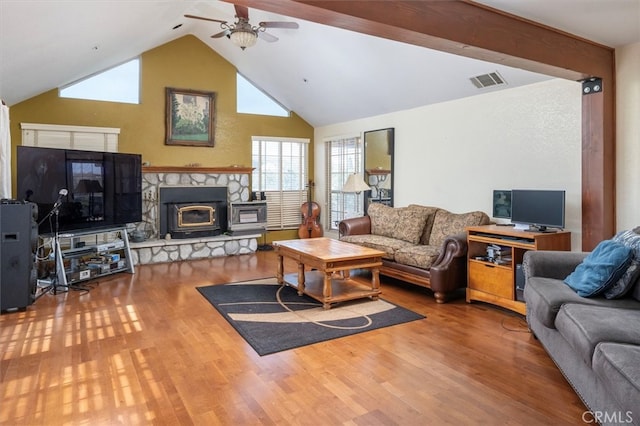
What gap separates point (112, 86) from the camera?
663 centimetres

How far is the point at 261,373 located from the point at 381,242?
2.93 meters

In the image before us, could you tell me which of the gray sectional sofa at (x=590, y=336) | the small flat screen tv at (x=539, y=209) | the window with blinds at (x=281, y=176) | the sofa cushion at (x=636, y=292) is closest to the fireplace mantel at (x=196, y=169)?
the window with blinds at (x=281, y=176)

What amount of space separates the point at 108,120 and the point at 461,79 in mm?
5454

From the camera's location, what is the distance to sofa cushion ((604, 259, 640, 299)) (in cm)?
258

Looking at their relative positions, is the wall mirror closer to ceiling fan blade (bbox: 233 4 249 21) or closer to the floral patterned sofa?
the floral patterned sofa

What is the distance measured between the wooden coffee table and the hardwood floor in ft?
1.99

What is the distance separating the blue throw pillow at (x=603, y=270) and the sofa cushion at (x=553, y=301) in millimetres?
58

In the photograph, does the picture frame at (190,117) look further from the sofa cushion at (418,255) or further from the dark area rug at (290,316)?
the sofa cushion at (418,255)

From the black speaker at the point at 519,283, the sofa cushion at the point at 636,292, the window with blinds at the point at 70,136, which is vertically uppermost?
the window with blinds at the point at 70,136

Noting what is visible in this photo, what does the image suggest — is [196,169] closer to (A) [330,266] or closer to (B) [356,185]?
(B) [356,185]

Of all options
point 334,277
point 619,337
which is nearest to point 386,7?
point 619,337

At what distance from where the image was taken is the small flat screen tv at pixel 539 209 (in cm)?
373

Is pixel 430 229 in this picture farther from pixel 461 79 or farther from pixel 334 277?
pixel 461 79

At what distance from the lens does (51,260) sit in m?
5.23
